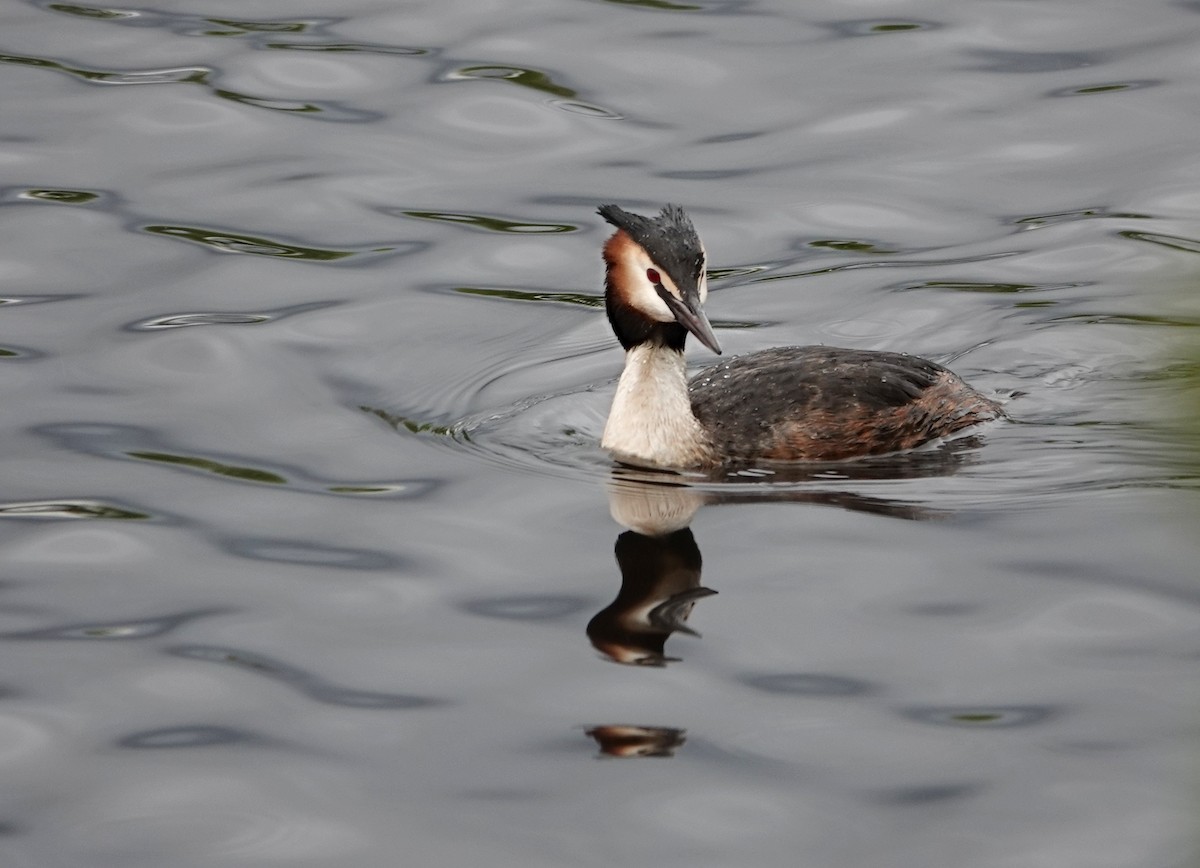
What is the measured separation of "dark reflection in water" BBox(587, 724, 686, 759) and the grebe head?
2714 millimetres

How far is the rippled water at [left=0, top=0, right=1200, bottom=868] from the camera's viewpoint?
20.2ft

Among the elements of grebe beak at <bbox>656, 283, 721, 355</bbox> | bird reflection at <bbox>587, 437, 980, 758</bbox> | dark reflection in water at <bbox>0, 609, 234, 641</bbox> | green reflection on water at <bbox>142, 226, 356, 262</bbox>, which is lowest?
dark reflection in water at <bbox>0, 609, 234, 641</bbox>

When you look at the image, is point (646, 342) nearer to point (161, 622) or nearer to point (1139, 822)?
point (161, 622)

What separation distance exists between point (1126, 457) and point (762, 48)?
773 cm

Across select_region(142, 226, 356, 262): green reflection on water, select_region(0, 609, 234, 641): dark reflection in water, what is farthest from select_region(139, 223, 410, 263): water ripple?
select_region(0, 609, 234, 641): dark reflection in water

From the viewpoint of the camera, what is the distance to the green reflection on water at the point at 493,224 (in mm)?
13031

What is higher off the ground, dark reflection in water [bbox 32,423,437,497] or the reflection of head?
the reflection of head

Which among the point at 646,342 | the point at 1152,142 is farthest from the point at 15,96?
the point at 1152,142

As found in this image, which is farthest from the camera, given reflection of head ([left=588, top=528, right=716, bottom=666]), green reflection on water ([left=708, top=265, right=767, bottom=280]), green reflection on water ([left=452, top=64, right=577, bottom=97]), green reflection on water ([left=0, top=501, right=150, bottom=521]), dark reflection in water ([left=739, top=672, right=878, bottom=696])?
green reflection on water ([left=452, top=64, right=577, bottom=97])

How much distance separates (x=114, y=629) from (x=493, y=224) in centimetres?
618

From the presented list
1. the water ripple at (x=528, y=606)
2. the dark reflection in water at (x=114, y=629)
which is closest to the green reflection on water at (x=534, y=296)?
the water ripple at (x=528, y=606)

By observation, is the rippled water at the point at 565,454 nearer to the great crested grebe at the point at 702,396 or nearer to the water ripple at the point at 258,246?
the water ripple at the point at 258,246

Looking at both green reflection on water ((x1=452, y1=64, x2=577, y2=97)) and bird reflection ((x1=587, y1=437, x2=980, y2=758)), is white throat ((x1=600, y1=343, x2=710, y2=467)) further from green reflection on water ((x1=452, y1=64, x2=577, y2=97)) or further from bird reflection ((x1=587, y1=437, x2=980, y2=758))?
green reflection on water ((x1=452, y1=64, x2=577, y2=97))

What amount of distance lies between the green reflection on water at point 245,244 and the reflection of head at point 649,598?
487 centimetres
